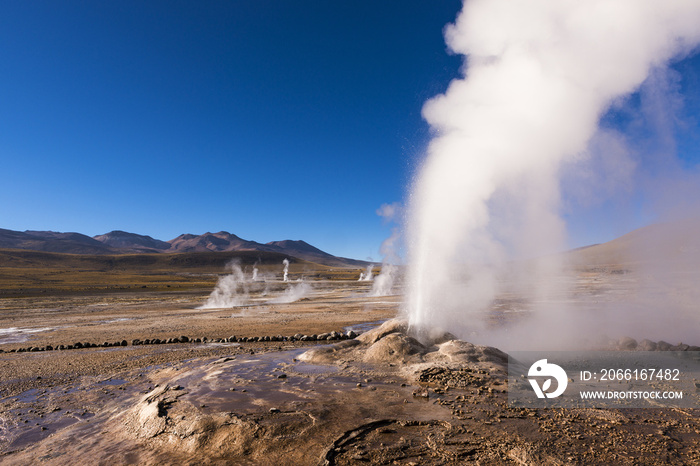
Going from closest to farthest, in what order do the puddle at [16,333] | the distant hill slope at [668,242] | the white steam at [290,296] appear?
the distant hill slope at [668,242]
the puddle at [16,333]
the white steam at [290,296]

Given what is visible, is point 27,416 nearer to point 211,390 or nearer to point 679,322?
point 211,390

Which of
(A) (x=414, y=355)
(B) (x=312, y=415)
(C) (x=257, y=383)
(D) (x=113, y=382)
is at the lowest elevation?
(D) (x=113, y=382)

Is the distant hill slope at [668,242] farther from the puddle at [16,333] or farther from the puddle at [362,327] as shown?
the puddle at [16,333]

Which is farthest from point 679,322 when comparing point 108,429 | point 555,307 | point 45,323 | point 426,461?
point 45,323

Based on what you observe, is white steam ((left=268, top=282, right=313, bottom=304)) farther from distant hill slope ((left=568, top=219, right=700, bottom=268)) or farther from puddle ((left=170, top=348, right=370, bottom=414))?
distant hill slope ((left=568, top=219, right=700, bottom=268))

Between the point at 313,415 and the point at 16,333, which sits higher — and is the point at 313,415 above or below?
above

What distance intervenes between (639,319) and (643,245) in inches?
161

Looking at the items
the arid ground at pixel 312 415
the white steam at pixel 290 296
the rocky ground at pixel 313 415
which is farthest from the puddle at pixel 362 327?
the white steam at pixel 290 296

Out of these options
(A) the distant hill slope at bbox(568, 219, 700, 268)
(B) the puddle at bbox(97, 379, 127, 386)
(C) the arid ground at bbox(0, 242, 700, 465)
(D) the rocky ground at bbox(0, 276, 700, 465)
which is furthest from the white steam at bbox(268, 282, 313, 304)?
(A) the distant hill slope at bbox(568, 219, 700, 268)

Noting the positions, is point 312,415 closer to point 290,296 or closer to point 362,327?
point 362,327

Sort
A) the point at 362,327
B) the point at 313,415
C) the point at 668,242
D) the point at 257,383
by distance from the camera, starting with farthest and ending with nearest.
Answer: the point at 362,327
the point at 668,242
the point at 257,383
the point at 313,415

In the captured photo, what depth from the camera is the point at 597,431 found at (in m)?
6.20

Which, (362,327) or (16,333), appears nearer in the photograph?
(362,327)

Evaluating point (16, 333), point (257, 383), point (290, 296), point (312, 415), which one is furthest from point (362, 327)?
point (290, 296)
